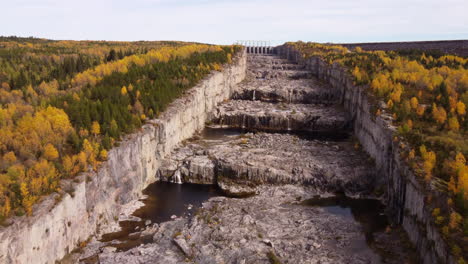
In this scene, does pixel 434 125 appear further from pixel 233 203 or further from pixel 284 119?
pixel 284 119

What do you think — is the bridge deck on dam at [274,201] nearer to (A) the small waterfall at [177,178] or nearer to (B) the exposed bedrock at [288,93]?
(A) the small waterfall at [177,178]

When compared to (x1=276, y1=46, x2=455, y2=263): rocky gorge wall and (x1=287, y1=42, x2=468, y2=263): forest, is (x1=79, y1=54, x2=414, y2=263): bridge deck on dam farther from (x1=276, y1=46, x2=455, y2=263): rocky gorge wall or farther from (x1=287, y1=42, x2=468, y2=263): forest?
(x1=287, y1=42, x2=468, y2=263): forest

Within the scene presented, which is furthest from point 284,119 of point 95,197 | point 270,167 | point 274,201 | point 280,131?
point 95,197

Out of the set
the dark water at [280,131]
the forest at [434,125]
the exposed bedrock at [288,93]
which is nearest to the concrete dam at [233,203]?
the dark water at [280,131]

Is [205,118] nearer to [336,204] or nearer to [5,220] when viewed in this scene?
[336,204]

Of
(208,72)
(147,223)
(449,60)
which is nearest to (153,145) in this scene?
(147,223)

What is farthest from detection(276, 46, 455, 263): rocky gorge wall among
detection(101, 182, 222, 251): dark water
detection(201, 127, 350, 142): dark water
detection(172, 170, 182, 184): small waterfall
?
detection(172, 170, 182, 184): small waterfall
